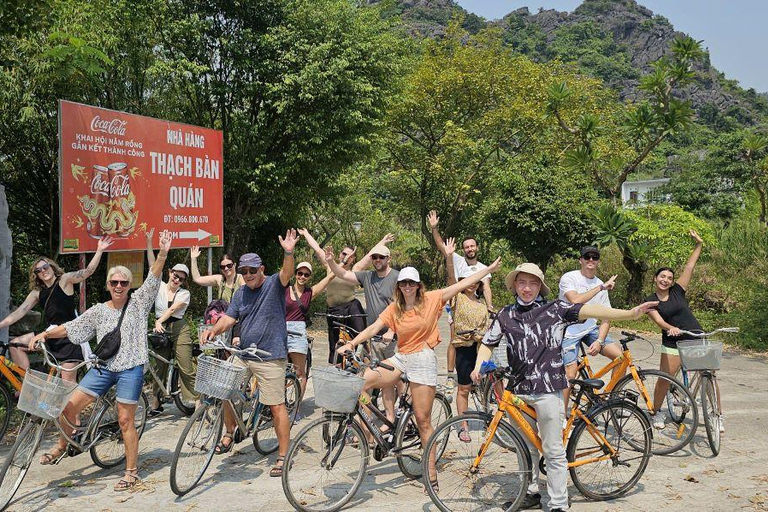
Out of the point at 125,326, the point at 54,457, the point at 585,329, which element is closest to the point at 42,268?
the point at 125,326

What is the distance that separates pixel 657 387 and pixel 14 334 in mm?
8452

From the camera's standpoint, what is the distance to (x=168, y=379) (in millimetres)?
7551

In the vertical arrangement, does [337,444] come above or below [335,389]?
below

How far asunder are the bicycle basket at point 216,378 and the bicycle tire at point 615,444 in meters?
2.75

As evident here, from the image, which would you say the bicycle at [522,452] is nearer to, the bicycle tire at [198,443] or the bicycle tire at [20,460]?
the bicycle tire at [198,443]

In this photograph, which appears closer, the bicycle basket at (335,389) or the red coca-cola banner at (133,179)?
the bicycle basket at (335,389)

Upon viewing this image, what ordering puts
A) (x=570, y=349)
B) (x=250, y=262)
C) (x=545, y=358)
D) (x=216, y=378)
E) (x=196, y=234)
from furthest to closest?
(x=196, y=234) < (x=570, y=349) < (x=250, y=262) < (x=216, y=378) < (x=545, y=358)

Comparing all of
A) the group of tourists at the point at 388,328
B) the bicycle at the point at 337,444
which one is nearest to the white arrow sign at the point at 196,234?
the group of tourists at the point at 388,328

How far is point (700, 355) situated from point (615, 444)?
158cm

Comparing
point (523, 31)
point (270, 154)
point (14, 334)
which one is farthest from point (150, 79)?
point (523, 31)

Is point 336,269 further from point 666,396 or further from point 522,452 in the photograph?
point 666,396

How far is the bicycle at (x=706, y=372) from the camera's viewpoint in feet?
20.8

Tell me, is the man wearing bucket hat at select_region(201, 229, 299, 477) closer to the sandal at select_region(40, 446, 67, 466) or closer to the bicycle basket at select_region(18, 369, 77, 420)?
the bicycle basket at select_region(18, 369, 77, 420)

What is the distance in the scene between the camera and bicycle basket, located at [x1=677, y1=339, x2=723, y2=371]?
6.32 m
